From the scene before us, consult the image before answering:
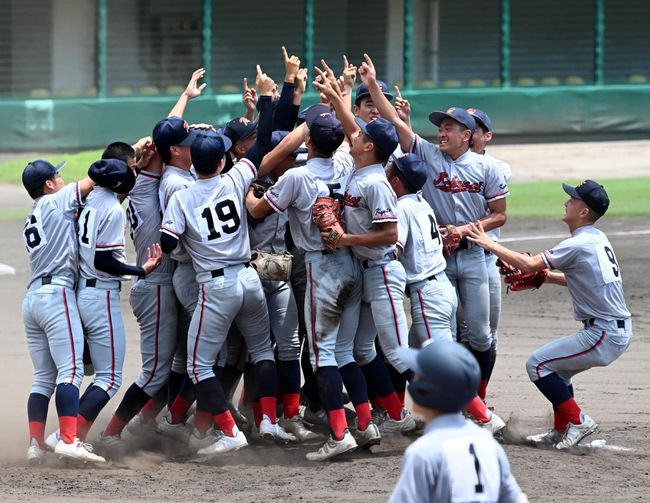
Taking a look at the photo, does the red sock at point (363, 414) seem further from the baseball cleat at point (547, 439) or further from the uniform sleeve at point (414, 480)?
the uniform sleeve at point (414, 480)

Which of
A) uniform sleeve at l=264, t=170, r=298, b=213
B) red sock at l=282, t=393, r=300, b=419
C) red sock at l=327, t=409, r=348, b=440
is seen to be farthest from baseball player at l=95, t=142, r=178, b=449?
red sock at l=327, t=409, r=348, b=440

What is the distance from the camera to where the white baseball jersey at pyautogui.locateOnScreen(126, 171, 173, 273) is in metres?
6.70

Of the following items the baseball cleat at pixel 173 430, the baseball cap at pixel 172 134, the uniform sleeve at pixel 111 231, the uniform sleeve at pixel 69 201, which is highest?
the baseball cap at pixel 172 134

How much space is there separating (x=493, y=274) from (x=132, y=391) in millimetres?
2247

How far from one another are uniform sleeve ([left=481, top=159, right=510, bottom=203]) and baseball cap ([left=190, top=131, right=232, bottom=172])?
1.64 metres

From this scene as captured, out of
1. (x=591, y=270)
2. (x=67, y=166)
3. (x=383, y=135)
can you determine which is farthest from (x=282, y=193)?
(x=67, y=166)

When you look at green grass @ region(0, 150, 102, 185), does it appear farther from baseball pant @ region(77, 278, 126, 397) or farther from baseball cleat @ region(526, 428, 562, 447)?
baseball cleat @ region(526, 428, 562, 447)

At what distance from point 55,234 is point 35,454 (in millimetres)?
1155

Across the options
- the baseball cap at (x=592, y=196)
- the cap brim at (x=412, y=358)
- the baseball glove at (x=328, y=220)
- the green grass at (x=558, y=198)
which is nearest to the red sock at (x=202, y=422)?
the baseball glove at (x=328, y=220)

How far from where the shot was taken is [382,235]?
20.3ft

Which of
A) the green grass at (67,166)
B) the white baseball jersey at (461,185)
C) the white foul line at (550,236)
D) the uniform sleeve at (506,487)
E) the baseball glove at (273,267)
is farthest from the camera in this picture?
the green grass at (67,166)

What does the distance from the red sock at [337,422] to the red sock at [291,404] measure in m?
0.60

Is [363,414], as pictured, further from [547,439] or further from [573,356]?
[573,356]

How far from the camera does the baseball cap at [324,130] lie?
20.9ft
